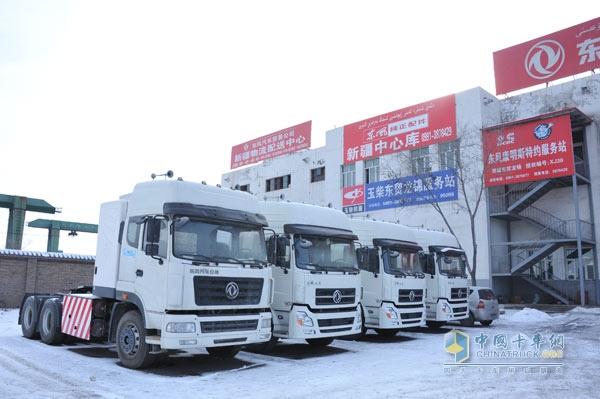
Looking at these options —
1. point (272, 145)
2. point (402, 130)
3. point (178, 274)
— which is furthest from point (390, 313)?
point (272, 145)

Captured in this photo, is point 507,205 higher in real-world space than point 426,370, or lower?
higher

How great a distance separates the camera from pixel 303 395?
259 inches

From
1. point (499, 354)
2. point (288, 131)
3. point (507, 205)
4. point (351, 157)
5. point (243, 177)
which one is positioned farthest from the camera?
point (243, 177)

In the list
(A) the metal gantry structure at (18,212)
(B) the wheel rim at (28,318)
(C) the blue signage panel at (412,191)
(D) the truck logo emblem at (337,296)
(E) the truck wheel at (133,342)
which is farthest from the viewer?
(A) the metal gantry structure at (18,212)

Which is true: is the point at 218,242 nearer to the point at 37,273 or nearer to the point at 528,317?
the point at 528,317

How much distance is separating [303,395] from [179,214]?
3.56 meters

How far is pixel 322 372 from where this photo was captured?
27.6 feet

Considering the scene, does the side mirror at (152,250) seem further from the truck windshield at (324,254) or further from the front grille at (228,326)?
the truck windshield at (324,254)

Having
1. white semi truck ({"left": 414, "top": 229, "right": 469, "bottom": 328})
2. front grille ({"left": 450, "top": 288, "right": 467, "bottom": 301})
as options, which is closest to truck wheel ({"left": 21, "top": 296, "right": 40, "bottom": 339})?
white semi truck ({"left": 414, "top": 229, "right": 469, "bottom": 328})

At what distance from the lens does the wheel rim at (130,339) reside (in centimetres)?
833

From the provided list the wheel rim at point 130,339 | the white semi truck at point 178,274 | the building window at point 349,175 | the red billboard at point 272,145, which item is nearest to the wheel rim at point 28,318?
the white semi truck at point 178,274

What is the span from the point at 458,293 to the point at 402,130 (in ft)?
62.3

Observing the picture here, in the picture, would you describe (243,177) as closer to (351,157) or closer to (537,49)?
(351,157)

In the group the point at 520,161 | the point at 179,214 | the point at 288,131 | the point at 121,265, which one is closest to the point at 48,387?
the point at 121,265
